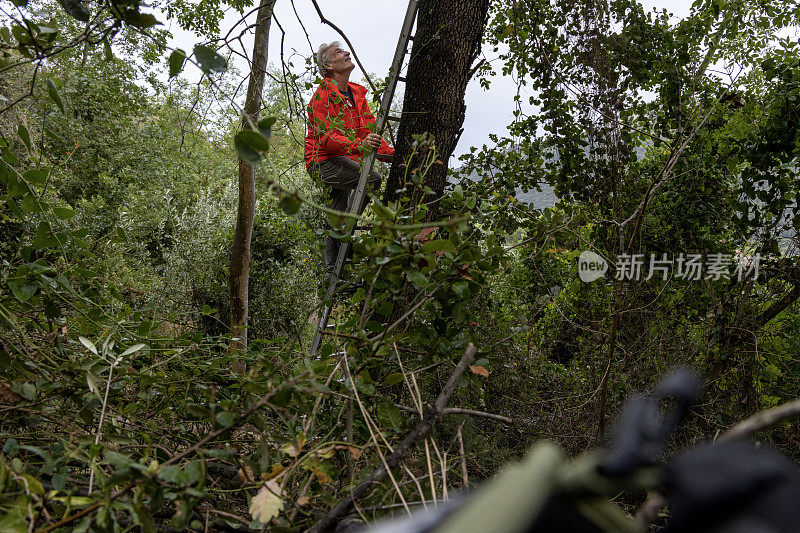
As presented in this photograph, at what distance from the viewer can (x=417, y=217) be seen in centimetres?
161

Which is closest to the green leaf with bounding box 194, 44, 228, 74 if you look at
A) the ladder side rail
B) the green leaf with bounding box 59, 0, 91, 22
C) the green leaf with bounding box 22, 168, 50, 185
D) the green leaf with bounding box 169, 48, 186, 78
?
the green leaf with bounding box 169, 48, 186, 78

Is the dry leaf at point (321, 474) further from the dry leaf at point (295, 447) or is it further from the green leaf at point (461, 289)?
the green leaf at point (461, 289)

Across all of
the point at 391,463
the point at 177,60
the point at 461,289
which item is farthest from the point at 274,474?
the point at 177,60

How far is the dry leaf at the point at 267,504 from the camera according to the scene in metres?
0.85

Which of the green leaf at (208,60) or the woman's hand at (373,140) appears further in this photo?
the woman's hand at (373,140)

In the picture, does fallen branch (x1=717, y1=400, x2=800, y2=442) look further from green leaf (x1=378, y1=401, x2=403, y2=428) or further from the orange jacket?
the orange jacket

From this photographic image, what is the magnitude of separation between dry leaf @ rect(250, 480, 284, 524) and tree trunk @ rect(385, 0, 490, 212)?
2.26 m

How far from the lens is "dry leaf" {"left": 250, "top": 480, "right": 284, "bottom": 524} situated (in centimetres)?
85

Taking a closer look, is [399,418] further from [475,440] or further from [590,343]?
[590,343]

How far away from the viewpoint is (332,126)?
3066mm

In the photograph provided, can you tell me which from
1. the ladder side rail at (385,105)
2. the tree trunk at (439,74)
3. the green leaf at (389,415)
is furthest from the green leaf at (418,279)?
the tree trunk at (439,74)

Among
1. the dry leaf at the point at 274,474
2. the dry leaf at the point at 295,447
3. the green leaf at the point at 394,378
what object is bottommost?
the dry leaf at the point at 274,474

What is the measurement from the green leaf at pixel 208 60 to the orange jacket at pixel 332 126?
5.19ft

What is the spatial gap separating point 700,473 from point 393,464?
1.95 feet
